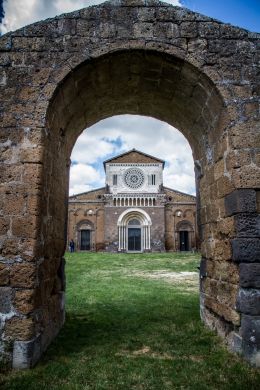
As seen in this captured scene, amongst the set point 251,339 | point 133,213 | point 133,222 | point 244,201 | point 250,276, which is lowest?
point 251,339

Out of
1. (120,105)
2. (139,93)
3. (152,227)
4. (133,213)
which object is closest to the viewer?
(139,93)

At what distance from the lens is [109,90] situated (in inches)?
203

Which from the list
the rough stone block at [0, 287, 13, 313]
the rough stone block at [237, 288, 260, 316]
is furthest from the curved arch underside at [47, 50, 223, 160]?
the rough stone block at [237, 288, 260, 316]

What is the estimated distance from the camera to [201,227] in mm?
5508

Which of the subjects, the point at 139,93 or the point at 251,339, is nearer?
the point at 251,339

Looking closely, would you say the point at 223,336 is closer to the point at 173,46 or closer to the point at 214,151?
the point at 214,151

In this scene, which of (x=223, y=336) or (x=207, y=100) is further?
(x=207, y=100)

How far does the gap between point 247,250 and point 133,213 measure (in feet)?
100

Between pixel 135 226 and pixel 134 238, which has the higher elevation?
pixel 135 226

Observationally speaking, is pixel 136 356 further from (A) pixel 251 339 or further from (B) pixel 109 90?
(B) pixel 109 90

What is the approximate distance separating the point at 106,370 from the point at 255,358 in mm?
1735

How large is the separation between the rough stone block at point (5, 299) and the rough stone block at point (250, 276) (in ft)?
9.32

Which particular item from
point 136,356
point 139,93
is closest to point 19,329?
point 136,356

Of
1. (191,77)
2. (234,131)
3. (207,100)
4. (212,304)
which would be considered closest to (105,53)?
(191,77)
